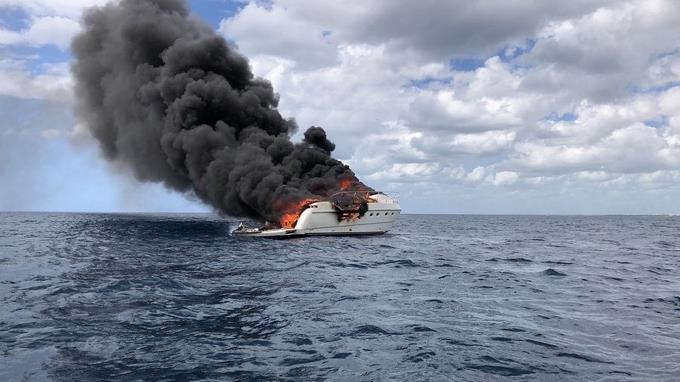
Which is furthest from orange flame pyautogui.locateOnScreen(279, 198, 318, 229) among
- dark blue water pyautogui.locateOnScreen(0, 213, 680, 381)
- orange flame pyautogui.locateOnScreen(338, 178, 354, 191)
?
dark blue water pyautogui.locateOnScreen(0, 213, 680, 381)

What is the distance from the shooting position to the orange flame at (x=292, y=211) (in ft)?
168

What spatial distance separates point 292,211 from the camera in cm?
5191

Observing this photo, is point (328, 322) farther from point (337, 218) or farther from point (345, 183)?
point (345, 183)

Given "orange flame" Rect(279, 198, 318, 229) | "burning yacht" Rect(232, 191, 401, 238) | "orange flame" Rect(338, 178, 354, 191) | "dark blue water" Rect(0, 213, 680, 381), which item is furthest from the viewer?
"orange flame" Rect(338, 178, 354, 191)

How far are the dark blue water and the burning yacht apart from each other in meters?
21.7

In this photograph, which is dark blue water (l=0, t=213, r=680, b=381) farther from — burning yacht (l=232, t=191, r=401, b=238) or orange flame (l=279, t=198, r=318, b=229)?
orange flame (l=279, t=198, r=318, b=229)

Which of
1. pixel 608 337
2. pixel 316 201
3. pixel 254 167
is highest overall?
pixel 254 167

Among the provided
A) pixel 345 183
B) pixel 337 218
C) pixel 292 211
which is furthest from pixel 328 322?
pixel 345 183

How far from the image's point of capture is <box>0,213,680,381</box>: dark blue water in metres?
10.1

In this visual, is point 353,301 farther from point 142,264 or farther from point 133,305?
point 142,264

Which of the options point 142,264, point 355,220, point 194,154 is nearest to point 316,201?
point 355,220

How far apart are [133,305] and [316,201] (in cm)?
3543

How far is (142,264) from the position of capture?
26.1 m

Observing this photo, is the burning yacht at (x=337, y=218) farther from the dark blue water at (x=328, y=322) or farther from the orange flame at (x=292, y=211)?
the dark blue water at (x=328, y=322)
